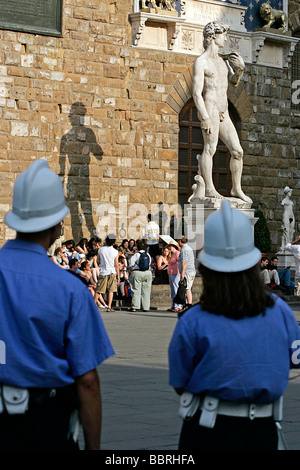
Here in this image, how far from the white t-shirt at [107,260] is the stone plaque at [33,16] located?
5.54m

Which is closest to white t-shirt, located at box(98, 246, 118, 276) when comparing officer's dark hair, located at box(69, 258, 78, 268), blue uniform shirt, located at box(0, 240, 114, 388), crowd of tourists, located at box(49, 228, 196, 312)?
crowd of tourists, located at box(49, 228, 196, 312)

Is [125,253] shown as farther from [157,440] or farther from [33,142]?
[157,440]

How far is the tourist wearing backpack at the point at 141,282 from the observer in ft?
59.3

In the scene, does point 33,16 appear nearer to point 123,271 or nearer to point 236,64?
point 236,64

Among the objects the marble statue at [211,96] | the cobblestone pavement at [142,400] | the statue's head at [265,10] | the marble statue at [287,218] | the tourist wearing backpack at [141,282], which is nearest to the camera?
the cobblestone pavement at [142,400]

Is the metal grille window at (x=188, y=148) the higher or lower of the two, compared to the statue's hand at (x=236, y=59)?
lower

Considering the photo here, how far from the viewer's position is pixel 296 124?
26.3m

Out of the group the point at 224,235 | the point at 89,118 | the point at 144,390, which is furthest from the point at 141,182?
the point at 224,235

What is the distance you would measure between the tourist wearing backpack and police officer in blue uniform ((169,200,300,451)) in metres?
14.5

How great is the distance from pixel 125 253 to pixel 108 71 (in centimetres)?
432

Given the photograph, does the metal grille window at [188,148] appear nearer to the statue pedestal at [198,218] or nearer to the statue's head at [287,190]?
the statue's head at [287,190]

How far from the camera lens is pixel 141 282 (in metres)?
18.1

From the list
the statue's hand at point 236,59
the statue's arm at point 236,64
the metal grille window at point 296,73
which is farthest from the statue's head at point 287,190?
the statue's hand at point 236,59

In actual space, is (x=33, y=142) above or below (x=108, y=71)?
below
